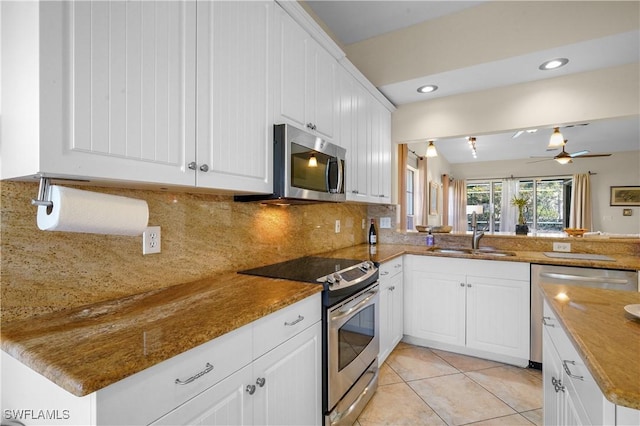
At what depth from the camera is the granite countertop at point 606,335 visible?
644 millimetres

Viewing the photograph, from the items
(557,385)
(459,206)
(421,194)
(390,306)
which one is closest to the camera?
(557,385)

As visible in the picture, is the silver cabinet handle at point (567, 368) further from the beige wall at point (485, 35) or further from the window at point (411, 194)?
the window at point (411, 194)

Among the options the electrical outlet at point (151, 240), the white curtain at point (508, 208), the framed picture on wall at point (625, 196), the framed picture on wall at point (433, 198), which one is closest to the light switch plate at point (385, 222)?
the electrical outlet at point (151, 240)

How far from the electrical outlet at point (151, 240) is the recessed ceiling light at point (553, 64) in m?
3.01

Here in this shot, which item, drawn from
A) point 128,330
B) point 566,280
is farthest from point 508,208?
point 128,330

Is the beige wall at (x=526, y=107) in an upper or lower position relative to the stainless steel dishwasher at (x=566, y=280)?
upper

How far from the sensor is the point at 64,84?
816 millimetres

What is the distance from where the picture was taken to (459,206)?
7926 millimetres

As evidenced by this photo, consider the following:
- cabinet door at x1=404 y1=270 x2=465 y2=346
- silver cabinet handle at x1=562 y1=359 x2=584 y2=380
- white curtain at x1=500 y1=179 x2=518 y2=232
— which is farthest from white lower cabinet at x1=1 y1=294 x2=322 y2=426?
white curtain at x1=500 y1=179 x2=518 y2=232

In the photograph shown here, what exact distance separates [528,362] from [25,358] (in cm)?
302

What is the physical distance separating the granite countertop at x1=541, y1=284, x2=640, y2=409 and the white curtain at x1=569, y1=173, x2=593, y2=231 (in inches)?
277

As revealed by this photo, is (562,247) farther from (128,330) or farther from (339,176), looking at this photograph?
(128,330)

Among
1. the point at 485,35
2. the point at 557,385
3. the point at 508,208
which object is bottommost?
the point at 557,385

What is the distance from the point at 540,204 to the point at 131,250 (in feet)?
28.6
